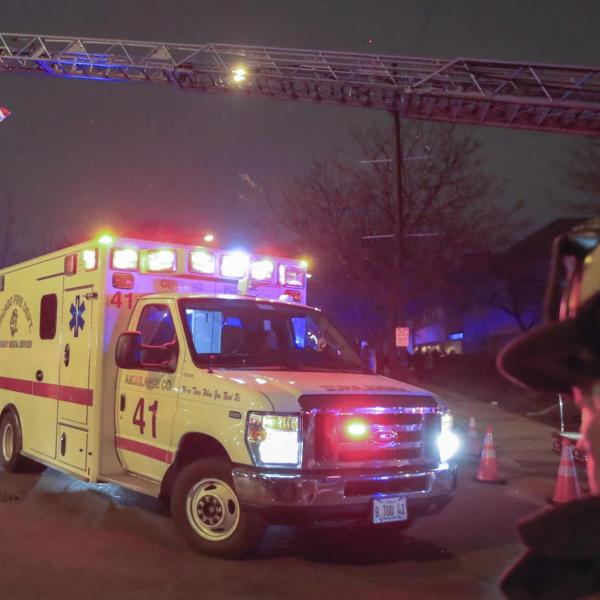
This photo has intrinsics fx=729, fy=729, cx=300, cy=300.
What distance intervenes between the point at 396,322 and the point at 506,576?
67.2 ft

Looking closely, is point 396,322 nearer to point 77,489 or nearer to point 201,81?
point 201,81

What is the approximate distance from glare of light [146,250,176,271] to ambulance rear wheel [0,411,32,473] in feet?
10.6

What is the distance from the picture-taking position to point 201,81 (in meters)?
24.2

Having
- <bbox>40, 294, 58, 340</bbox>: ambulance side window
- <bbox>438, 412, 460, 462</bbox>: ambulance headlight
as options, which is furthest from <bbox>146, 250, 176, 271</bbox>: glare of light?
<bbox>438, 412, 460, 462</bbox>: ambulance headlight

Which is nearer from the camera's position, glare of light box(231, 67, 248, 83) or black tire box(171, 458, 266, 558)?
black tire box(171, 458, 266, 558)

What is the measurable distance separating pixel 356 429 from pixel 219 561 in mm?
1467

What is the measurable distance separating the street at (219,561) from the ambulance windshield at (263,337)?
1.55 metres

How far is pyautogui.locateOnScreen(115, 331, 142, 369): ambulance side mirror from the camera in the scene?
249 inches

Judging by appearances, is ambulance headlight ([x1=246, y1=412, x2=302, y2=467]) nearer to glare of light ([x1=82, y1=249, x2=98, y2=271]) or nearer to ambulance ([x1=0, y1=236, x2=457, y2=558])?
ambulance ([x1=0, y1=236, x2=457, y2=558])

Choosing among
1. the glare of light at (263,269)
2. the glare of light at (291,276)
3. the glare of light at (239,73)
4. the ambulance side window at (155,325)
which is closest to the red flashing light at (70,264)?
the ambulance side window at (155,325)

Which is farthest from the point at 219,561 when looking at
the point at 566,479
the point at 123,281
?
the point at 566,479

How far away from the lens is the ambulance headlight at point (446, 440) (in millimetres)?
6109

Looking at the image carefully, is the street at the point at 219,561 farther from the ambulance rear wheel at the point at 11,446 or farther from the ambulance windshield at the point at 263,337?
the ambulance windshield at the point at 263,337

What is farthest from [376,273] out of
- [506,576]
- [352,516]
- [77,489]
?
[506,576]
